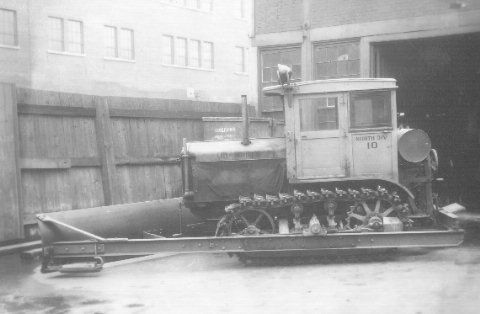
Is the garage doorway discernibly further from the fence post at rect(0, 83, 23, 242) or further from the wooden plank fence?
the fence post at rect(0, 83, 23, 242)

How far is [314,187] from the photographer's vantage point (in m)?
8.70

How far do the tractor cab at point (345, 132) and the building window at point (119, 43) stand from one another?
24.0 meters

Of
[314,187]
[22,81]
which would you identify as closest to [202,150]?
[314,187]

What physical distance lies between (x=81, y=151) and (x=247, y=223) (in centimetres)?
357

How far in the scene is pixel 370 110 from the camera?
841 centimetres

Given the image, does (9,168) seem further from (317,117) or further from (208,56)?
(208,56)

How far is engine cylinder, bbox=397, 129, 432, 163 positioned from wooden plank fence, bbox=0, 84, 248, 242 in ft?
13.8

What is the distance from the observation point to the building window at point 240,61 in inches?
1471

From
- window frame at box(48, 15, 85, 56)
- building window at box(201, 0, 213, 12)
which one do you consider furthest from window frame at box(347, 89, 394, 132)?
window frame at box(48, 15, 85, 56)

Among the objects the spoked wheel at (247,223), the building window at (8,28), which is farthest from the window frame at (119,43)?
the spoked wheel at (247,223)

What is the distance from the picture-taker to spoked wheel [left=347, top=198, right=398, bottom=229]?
26.7 ft

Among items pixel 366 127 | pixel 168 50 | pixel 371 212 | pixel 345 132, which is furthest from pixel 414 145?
pixel 168 50

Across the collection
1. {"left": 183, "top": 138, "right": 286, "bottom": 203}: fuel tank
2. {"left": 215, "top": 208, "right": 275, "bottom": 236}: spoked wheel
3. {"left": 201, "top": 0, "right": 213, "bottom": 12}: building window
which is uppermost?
{"left": 201, "top": 0, "right": 213, "bottom": 12}: building window

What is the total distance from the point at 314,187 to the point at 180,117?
14.3 feet
